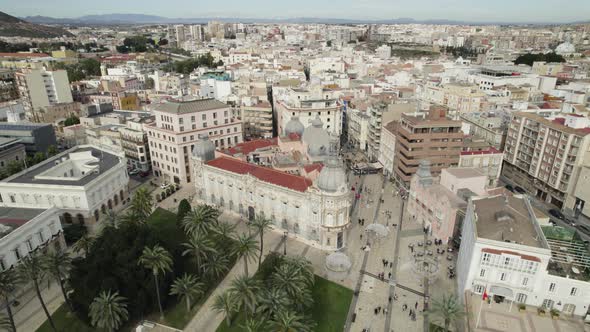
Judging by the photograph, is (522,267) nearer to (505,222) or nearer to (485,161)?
(505,222)

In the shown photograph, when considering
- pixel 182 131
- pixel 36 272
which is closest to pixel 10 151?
pixel 182 131

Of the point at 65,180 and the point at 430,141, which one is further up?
the point at 430,141

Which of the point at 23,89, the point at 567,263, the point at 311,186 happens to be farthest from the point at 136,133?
the point at 567,263

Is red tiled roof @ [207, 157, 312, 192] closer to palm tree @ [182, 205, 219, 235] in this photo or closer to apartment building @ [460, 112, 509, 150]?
palm tree @ [182, 205, 219, 235]

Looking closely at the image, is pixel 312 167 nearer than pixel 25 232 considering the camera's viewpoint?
No

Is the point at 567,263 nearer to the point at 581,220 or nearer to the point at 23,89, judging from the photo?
the point at 581,220

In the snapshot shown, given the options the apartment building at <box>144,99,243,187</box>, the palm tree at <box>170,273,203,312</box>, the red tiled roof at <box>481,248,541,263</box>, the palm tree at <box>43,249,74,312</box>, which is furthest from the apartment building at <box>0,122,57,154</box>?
the red tiled roof at <box>481,248,541,263</box>
